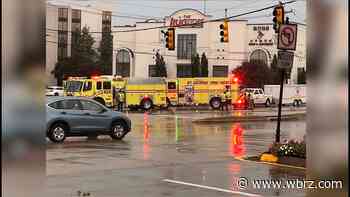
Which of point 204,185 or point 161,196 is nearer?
point 161,196

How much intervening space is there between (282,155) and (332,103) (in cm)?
1051

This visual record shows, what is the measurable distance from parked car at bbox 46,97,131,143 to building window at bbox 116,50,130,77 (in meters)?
79.1

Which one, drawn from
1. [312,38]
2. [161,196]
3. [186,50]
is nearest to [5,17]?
[312,38]

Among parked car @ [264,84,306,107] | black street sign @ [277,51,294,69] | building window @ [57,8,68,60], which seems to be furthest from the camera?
building window @ [57,8,68,60]

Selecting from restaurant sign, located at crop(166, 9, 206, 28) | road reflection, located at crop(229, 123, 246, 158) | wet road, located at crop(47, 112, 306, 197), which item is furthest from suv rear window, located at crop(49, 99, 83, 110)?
restaurant sign, located at crop(166, 9, 206, 28)

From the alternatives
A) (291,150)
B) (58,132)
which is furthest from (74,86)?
(291,150)

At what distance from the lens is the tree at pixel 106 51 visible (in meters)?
105

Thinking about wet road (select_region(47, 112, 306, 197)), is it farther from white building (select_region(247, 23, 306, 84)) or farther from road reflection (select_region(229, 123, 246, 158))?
white building (select_region(247, 23, 306, 84))

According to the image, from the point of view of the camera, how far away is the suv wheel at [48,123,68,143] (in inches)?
730

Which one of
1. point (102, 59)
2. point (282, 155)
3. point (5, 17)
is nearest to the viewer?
point (5, 17)

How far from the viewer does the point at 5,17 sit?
8.64 feet

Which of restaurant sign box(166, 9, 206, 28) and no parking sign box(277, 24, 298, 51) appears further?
restaurant sign box(166, 9, 206, 28)

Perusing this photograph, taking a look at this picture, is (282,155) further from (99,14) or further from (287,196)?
(99,14)

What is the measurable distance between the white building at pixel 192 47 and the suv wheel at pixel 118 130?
7565 centimetres
